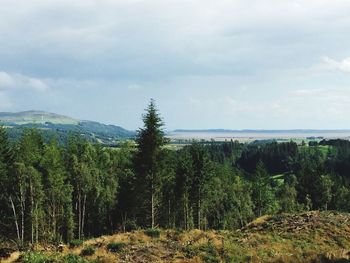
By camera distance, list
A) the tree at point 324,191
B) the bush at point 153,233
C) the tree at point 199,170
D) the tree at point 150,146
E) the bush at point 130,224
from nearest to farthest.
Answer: the bush at point 153,233, the tree at point 150,146, the tree at point 199,170, the bush at point 130,224, the tree at point 324,191

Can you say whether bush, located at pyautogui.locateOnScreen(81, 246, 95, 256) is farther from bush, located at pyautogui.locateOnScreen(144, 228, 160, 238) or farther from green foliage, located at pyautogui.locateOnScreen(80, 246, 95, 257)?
bush, located at pyautogui.locateOnScreen(144, 228, 160, 238)

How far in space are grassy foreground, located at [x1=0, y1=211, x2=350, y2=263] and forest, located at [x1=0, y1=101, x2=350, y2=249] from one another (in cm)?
1891

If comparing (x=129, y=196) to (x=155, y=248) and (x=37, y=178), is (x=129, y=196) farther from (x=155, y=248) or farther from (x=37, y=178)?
(x=155, y=248)

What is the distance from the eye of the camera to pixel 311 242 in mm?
32219

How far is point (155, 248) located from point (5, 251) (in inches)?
346

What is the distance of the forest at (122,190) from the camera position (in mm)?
49781

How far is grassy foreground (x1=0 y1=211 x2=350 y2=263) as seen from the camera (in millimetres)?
24062

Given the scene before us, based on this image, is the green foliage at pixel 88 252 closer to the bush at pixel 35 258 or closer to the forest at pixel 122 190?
the bush at pixel 35 258

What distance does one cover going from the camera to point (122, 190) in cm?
7181

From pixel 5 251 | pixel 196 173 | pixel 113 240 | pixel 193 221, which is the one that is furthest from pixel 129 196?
pixel 5 251

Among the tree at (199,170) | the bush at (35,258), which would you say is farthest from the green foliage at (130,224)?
the bush at (35,258)

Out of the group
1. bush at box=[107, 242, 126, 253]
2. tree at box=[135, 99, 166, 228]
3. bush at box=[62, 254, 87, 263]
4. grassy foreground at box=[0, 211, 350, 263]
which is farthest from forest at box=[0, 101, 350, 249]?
bush at box=[62, 254, 87, 263]

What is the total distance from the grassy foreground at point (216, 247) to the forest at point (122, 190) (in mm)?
18908

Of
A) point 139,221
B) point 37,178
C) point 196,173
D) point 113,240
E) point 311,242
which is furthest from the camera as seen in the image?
point 139,221
